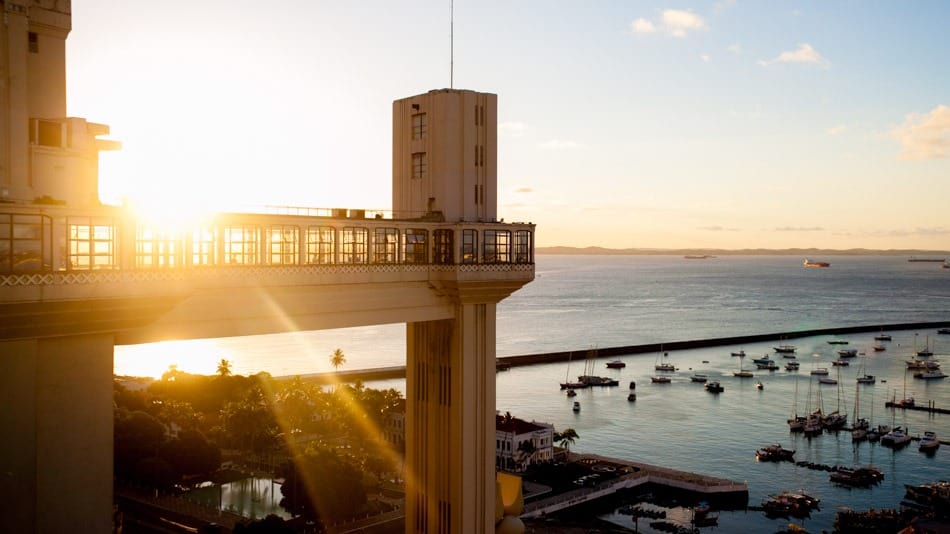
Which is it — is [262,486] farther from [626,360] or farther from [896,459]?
[626,360]

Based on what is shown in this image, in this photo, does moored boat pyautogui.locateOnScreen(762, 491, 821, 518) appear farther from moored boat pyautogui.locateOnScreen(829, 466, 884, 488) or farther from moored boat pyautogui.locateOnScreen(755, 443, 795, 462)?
moored boat pyautogui.locateOnScreen(755, 443, 795, 462)

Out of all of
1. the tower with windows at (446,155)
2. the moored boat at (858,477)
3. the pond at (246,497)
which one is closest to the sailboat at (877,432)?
the moored boat at (858,477)

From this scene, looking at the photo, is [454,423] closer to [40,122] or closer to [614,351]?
[40,122]

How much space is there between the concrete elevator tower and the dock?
143ft

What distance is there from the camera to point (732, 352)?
165m

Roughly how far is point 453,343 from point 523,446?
57.1 m

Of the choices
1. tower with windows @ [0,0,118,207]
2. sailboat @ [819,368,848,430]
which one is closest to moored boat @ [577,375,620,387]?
sailboat @ [819,368,848,430]

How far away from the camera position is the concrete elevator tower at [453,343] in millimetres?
25750

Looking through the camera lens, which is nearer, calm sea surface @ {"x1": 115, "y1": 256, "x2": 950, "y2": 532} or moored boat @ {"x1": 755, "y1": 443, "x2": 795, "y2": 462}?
calm sea surface @ {"x1": 115, "y1": 256, "x2": 950, "y2": 532}

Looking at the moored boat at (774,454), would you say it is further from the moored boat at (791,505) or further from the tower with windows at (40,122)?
the tower with windows at (40,122)

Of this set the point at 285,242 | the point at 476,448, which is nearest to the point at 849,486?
the point at 476,448

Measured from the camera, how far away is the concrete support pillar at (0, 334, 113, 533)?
16.6 metres

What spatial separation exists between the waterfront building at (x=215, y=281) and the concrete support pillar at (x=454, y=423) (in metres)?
0.06

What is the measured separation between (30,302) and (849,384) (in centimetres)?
13582
